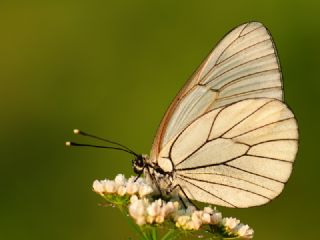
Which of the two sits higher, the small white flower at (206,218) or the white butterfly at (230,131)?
the white butterfly at (230,131)

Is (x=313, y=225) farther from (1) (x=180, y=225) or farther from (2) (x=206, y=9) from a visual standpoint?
(1) (x=180, y=225)

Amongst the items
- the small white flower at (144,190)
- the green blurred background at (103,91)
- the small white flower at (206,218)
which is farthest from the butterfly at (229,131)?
the green blurred background at (103,91)

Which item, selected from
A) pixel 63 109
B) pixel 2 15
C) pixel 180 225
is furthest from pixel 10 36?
pixel 180 225

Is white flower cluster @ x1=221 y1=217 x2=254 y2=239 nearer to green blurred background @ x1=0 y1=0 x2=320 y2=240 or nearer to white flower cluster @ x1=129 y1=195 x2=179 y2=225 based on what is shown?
white flower cluster @ x1=129 y1=195 x2=179 y2=225

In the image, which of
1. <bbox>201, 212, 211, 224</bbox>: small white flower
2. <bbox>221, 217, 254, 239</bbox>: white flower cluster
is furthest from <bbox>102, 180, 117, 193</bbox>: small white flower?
<bbox>221, 217, 254, 239</bbox>: white flower cluster

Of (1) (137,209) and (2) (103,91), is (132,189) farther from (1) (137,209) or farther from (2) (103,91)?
(2) (103,91)

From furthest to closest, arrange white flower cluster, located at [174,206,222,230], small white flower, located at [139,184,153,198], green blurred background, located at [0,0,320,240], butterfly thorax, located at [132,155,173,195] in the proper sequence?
1. green blurred background, located at [0,0,320,240]
2. butterfly thorax, located at [132,155,173,195]
3. small white flower, located at [139,184,153,198]
4. white flower cluster, located at [174,206,222,230]

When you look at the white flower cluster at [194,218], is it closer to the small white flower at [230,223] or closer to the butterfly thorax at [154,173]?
the small white flower at [230,223]
